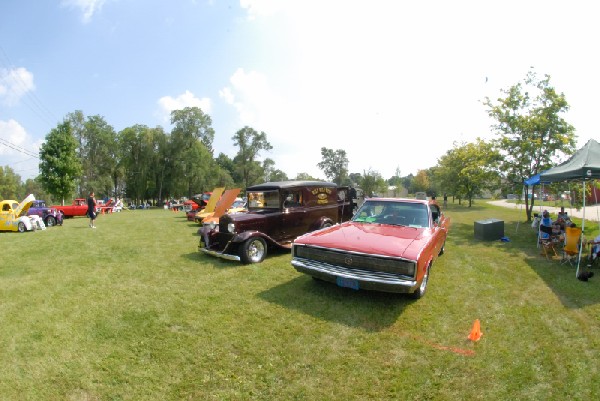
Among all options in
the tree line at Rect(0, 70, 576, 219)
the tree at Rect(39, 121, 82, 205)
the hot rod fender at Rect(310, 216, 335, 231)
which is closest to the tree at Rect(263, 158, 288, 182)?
the tree line at Rect(0, 70, 576, 219)

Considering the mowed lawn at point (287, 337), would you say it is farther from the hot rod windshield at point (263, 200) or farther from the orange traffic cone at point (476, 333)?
the hot rod windshield at point (263, 200)

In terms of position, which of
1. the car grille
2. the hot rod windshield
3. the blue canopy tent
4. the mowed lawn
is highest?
the blue canopy tent

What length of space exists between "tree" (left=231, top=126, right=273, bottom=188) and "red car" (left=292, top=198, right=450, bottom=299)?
54021 mm

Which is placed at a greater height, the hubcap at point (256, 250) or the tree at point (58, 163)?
the tree at point (58, 163)

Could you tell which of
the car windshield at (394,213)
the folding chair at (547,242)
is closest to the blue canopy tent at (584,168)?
the folding chair at (547,242)

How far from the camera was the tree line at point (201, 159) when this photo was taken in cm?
1457

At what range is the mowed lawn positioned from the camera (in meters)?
3.07

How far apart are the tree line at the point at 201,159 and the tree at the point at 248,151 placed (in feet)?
0.60

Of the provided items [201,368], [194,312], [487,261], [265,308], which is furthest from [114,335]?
[487,261]

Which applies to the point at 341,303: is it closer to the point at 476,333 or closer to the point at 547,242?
the point at 476,333

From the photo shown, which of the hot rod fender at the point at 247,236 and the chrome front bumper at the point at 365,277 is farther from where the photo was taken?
the hot rod fender at the point at 247,236

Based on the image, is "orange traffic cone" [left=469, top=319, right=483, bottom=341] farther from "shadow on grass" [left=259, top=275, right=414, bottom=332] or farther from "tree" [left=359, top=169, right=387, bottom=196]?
"tree" [left=359, top=169, right=387, bottom=196]

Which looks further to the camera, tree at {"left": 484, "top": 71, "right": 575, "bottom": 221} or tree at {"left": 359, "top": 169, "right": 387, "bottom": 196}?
tree at {"left": 359, "top": 169, "right": 387, "bottom": 196}

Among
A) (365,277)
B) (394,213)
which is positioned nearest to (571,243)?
(394,213)
